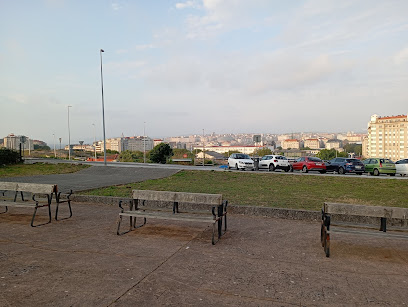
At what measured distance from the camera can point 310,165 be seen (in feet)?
84.8

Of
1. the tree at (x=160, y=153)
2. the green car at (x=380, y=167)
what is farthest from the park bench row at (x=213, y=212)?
the tree at (x=160, y=153)

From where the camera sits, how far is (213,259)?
5.29 metres

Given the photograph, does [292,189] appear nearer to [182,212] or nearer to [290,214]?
[290,214]

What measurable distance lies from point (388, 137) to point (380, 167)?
119m

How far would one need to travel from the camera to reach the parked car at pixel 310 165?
25.5 meters

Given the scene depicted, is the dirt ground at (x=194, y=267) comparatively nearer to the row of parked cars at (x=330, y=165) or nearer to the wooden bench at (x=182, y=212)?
the wooden bench at (x=182, y=212)

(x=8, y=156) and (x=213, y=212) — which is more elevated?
(x=8, y=156)

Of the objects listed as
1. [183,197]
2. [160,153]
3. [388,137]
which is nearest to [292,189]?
[183,197]

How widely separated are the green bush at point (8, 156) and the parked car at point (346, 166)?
2556 centimetres

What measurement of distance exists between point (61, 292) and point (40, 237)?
2.91 metres

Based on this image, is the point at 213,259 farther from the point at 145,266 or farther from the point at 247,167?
the point at 247,167

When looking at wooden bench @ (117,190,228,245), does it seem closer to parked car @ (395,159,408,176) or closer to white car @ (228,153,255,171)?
white car @ (228,153,255,171)

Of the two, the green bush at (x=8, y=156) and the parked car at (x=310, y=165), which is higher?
the green bush at (x=8, y=156)

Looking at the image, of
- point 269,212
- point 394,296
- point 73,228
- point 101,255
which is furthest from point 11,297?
point 269,212
